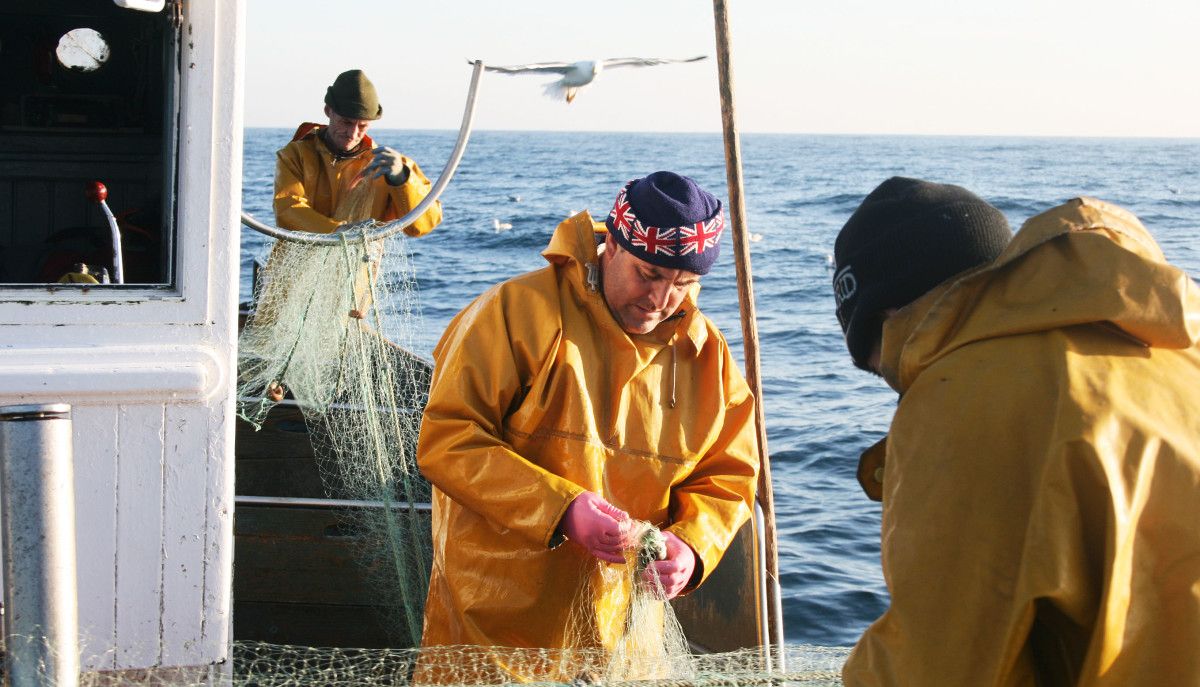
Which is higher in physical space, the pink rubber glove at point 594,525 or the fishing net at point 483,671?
the pink rubber glove at point 594,525

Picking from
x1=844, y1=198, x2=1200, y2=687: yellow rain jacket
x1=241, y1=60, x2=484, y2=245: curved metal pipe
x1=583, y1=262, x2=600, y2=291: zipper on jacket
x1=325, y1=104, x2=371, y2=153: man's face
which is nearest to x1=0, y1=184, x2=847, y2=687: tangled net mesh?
x1=325, y1=104, x2=371, y2=153: man's face

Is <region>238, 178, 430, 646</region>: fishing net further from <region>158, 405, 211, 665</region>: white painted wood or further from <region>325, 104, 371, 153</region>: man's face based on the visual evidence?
<region>158, 405, 211, 665</region>: white painted wood

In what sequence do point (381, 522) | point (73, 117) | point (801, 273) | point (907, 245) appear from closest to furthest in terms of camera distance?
point (907, 245), point (381, 522), point (73, 117), point (801, 273)

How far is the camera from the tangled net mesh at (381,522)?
2.95 metres

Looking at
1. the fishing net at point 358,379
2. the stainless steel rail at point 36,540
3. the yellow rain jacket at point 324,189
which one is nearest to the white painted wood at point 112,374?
the stainless steel rail at point 36,540

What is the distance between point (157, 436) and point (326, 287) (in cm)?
285

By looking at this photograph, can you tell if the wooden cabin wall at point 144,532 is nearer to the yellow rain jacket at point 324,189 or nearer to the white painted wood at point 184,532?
the white painted wood at point 184,532

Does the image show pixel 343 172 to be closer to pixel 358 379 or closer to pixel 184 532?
pixel 358 379

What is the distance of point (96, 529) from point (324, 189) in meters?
4.23

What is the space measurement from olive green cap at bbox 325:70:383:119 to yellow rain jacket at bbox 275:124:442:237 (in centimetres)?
30

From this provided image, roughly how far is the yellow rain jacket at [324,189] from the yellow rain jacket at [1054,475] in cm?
488

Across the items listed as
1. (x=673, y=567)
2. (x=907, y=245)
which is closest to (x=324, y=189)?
(x=673, y=567)

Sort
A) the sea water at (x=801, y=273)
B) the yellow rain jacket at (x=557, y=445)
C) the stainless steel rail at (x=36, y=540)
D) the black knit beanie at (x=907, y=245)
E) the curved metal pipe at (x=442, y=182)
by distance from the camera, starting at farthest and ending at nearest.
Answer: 1. the sea water at (x=801, y=273)
2. the curved metal pipe at (x=442, y=182)
3. the yellow rain jacket at (x=557, y=445)
4. the stainless steel rail at (x=36, y=540)
5. the black knit beanie at (x=907, y=245)

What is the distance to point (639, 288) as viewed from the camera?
3.16 meters
